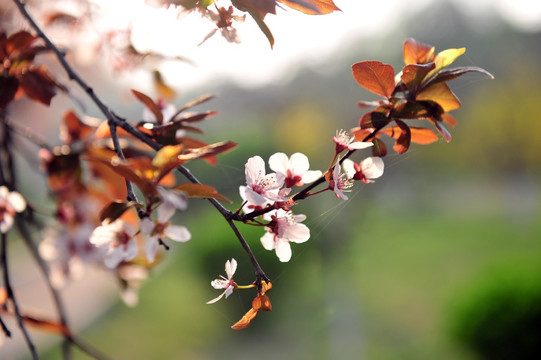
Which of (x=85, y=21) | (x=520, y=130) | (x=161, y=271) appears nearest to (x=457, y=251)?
(x=520, y=130)

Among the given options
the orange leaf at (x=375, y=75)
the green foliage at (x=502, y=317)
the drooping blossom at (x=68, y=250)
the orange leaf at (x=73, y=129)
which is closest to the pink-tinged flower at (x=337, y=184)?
the orange leaf at (x=375, y=75)

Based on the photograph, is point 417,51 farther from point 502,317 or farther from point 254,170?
point 502,317

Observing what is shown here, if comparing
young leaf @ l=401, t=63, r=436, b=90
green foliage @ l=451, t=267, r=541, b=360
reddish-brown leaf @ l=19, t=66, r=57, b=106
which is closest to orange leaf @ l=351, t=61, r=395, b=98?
young leaf @ l=401, t=63, r=436, b=90

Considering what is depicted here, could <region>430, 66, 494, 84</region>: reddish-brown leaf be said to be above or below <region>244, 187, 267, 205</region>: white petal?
below

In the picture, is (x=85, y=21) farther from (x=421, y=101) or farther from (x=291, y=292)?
(x=291, y=292)

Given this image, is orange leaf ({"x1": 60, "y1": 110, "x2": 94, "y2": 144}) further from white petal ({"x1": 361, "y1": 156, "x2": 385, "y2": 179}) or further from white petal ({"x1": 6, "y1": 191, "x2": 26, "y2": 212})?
white petal ({"x1": 361, "y1": 156, "x2": 385, "y2": 179})

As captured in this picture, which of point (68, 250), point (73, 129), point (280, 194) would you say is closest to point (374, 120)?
point (280, 194)

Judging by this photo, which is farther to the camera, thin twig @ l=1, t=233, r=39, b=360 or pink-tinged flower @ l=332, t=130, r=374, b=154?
thin twig @ l=1, t=233, r=39, b=360
